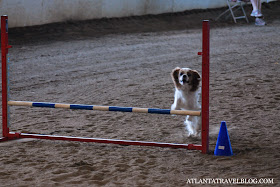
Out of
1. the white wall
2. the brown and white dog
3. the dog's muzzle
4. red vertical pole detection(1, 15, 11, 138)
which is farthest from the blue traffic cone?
the white wall

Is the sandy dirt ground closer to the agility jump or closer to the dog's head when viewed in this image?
the agility jump

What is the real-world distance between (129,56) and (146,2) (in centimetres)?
719

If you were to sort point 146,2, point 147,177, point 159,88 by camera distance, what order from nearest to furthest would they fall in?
1. point 147,177
2. point 159,88
3. point 146,2

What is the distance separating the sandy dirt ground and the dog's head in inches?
23.9

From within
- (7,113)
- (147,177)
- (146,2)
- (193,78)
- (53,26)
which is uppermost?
(146,2)

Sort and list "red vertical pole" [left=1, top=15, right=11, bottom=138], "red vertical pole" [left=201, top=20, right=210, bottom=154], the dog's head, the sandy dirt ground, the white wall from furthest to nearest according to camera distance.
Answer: the white wall → the dog's head → "red vertical pole" [left=1, top=15, right=11, bottom=138] → "red vertical pole" [left=201, top=20, right=210, bottom=154] → the sandy dirt ground

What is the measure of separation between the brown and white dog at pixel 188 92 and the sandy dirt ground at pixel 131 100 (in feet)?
0.65

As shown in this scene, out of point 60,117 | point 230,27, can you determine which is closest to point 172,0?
point 230,27

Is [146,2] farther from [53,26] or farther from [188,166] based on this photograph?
[188,166]

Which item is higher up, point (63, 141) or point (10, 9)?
point (10, 9)

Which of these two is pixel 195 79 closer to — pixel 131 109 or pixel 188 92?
pixel 188 92

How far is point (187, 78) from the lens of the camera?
5.49m

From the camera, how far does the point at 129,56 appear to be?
1127 cm

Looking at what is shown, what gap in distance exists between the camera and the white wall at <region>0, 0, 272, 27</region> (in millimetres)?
14211
